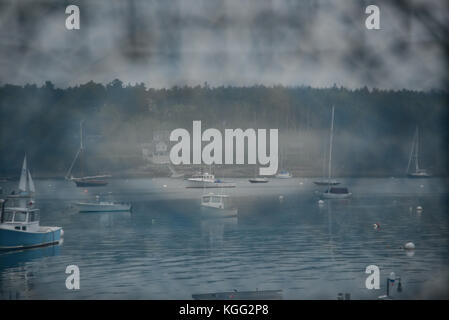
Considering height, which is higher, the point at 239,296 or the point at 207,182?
the point at 207,182

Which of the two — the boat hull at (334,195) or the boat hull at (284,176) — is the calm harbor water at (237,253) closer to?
the boat hull at (334,195)

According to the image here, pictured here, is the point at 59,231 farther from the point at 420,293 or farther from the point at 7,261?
the point at 420,293

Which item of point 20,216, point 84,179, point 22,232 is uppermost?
point 20,216

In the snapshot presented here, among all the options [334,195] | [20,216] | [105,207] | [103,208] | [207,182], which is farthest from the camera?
[207,182]

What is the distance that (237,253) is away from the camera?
2888cm

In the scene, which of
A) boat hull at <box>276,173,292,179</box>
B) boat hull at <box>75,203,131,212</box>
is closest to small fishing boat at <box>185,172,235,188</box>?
boat hull at <box>276,173,292,179</box>

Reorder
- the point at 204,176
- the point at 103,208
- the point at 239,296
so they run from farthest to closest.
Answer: the point at 204,176, the point at 103,208, the point at 239,296

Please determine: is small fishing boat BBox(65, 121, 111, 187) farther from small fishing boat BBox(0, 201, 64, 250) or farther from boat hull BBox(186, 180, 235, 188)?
small fishing boat BBox(0, 201, 64, 250)

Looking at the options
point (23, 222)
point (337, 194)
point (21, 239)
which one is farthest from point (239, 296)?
point (337, 194)

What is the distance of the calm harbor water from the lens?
20094mm

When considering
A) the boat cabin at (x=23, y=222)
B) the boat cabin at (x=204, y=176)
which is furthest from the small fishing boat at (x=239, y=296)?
the boat cabin at (x=204, y=176)

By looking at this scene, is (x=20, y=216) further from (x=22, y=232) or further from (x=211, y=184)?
(x=211, y=184)

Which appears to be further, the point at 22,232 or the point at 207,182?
the point at 207,182
